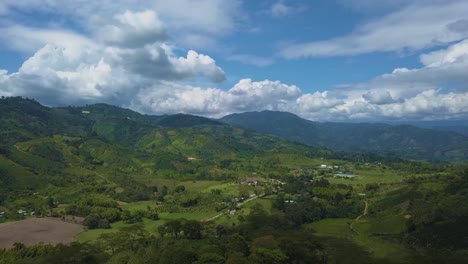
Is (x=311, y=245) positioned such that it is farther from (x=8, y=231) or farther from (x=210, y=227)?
(x=8, y=231)

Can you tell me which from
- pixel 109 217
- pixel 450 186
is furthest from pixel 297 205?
pixel 109 217

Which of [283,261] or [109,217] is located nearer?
[283,261]

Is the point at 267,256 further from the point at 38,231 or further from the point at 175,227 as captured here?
the point at 38,231

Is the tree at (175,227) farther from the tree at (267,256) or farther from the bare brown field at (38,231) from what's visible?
the tree at (267,256)

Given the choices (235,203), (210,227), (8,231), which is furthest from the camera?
(235,203)

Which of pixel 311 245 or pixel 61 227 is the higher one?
pixel 311 245

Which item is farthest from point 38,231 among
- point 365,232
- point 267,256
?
point 365,232

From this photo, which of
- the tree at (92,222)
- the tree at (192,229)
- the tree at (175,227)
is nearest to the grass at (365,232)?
the tree at (192,229)

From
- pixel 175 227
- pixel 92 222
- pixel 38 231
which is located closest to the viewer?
pixel 175 227
